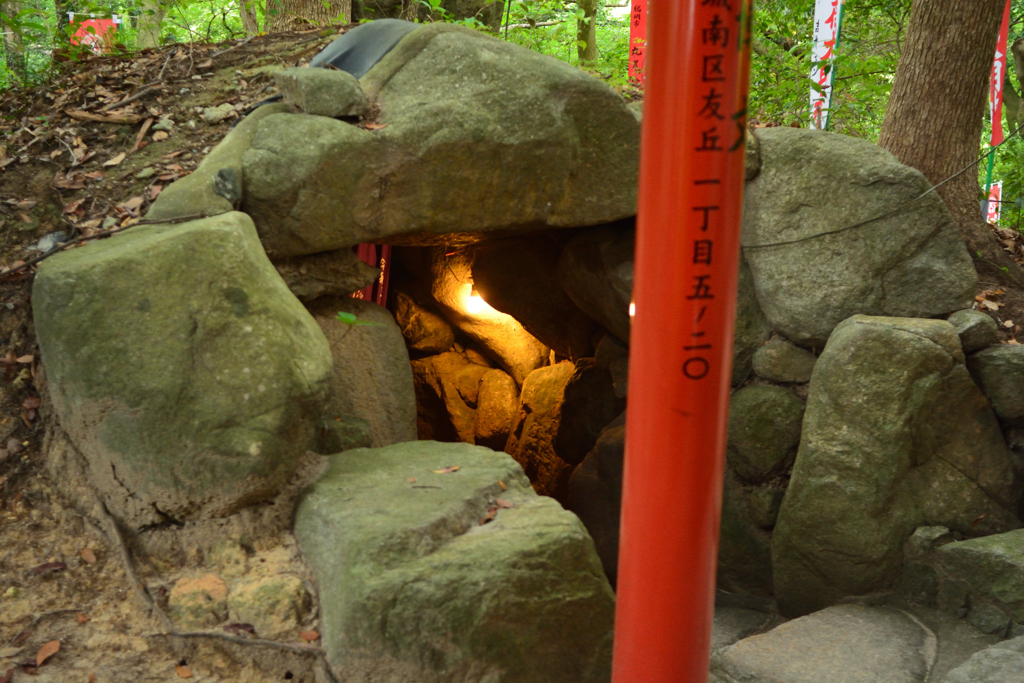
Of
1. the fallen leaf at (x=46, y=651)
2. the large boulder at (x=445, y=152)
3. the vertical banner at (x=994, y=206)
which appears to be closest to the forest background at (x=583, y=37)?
the vertical banner at (x=994, y=206)

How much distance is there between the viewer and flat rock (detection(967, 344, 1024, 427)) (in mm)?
4453

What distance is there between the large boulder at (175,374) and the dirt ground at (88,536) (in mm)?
182

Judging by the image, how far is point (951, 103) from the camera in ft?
18.2

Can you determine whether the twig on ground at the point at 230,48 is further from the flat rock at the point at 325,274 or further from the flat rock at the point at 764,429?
the flat rock at the point at 764,429

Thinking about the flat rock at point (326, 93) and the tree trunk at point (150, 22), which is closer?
the flat rock at point (326, 93)

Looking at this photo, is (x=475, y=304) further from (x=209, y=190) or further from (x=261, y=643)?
(x=261, y=643)

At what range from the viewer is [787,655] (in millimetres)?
3816

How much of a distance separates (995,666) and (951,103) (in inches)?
160

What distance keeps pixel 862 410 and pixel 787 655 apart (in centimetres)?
147

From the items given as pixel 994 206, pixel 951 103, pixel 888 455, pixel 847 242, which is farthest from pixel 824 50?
pixel 994 206

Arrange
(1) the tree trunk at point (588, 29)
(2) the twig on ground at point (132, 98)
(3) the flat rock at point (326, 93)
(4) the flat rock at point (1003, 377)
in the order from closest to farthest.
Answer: (3) the flat rock at point (326, 93), (4) the flat rock at point (1003, 377), (2) the twig on ground at point (132, 98), (1) the tree trunk at point (588, 29)

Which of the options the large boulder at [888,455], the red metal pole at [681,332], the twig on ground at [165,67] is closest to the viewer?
the red metal pole at [681,332]

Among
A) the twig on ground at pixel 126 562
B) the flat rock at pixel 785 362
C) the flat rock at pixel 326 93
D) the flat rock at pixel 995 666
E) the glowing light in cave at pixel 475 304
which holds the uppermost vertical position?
the flat rock at pixel 326 93

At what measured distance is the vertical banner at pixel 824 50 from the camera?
573 cm
